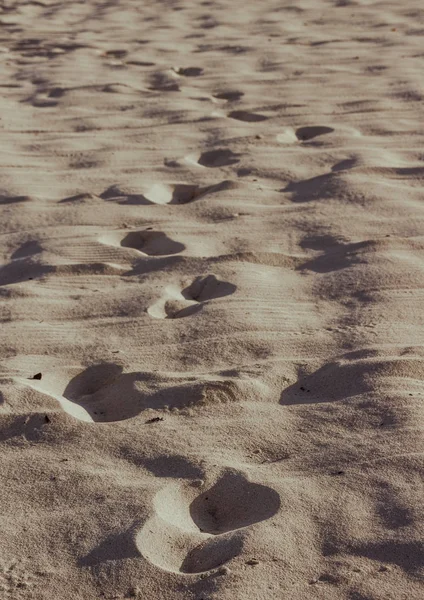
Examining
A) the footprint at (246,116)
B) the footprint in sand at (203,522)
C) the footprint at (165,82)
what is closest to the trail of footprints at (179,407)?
the footprint in sand at (203,522)

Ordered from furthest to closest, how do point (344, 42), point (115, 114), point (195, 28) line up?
point (195, 28) → point (344, 42) → point (115, 114)

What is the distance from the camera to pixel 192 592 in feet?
5.19

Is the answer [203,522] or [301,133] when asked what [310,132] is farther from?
[203,522]

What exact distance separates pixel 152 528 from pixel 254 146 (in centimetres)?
260

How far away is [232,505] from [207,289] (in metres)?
1.05

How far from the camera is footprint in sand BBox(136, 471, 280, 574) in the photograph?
5.52ft

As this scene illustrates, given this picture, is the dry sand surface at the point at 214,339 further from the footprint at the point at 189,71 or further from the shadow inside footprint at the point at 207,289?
the footprint at the point at 189,71

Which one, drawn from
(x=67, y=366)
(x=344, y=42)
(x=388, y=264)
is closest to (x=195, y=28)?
(x=344, y=42)

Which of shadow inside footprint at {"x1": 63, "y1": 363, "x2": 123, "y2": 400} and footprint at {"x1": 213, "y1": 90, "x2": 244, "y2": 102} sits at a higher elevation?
footprint at {"x1": 213, "y1": 90, "x2": 244, "y2": 102}

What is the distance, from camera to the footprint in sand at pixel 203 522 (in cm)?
168

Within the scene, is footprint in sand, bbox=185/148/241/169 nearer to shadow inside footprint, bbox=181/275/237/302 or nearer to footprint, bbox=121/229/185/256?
footprint, bbox=121/229/185/256

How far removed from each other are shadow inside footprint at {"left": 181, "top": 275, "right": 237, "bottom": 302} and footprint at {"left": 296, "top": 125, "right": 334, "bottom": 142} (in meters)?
1.60

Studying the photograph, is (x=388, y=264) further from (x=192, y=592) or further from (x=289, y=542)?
(x=192, y=592)

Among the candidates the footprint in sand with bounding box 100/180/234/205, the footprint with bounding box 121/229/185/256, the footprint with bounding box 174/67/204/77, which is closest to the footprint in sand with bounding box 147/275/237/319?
the footprint with bounding box 121/229/185/256
